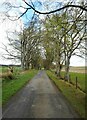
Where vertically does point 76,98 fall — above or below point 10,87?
below

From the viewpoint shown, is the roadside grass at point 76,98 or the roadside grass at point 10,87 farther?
the roadside grass at point 10,87

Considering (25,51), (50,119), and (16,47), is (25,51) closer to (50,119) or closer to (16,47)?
(16,47)

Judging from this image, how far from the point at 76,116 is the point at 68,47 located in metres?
27.7

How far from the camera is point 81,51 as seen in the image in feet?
128

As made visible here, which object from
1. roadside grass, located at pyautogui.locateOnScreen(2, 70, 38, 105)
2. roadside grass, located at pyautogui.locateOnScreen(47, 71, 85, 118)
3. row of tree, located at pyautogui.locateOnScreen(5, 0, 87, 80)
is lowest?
roadside grass, located at pyautogui.locateOnScreen(47, 71, 85, 118)

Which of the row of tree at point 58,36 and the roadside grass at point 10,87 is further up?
the row of tree at point 58,36

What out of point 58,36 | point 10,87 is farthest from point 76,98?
point 58,36

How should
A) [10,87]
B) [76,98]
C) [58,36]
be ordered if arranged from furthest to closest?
[58,36], [10,87], [76,98]

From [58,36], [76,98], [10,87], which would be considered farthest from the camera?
[58,36]

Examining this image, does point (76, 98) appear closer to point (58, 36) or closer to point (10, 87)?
point (10, 87)

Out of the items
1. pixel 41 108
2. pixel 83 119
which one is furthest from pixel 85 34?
pixel 83 119

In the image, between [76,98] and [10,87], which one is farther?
[10,87]

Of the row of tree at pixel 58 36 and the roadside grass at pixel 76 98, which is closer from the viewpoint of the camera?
the roadside grass at pixel 76 98

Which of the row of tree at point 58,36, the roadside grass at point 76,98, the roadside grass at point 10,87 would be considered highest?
the row of tree at point 58,36
